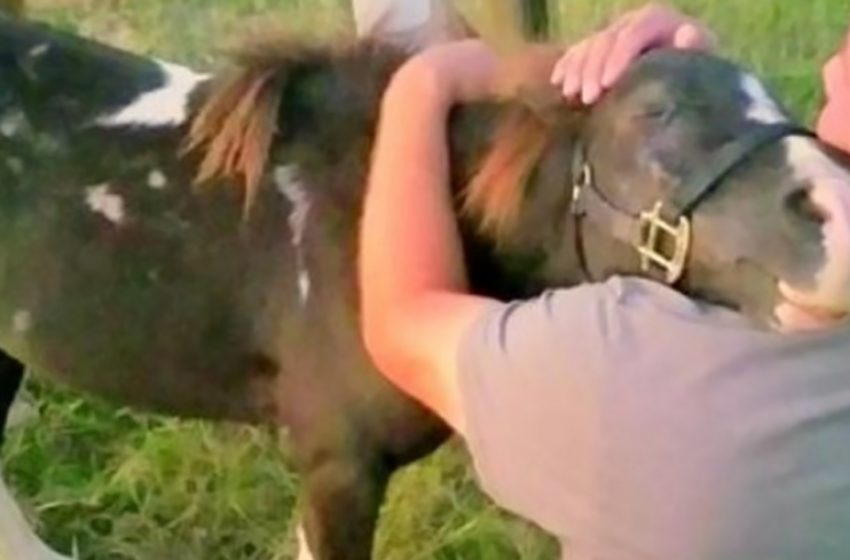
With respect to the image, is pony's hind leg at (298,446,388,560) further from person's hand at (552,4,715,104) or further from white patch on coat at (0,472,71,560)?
white patch on coat at (0,472,71,560)

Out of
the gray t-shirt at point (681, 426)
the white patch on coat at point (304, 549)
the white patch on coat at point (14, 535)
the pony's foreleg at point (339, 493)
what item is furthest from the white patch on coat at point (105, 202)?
the gray t-shirt at point (681, 426)

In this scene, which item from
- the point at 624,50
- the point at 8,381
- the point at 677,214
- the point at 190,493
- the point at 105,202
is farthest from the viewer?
the point at 190,493

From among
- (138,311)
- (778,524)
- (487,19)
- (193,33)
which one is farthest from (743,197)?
(193,33)

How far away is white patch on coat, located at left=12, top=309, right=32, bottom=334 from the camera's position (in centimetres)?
286

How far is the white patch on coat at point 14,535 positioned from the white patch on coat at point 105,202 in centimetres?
62

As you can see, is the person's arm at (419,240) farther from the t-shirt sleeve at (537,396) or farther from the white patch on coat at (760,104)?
the white patch on coat at (760,104)

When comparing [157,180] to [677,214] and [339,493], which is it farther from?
[677,214]

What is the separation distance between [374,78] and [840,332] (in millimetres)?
893

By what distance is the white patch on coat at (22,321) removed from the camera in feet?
9.38

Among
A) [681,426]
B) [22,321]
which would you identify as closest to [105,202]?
[22,321]

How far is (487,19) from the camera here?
3449 millimetres

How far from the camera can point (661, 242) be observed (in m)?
2.21

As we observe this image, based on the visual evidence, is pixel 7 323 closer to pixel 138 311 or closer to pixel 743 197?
pixel 138 311

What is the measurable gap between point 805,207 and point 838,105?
0.12 m
